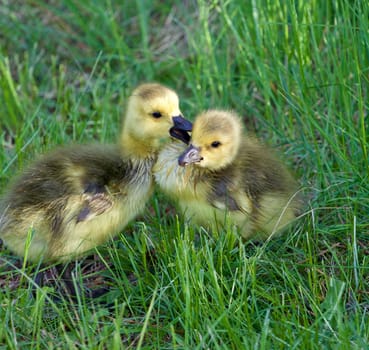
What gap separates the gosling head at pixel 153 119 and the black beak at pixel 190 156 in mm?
136

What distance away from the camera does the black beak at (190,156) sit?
2.75 metres

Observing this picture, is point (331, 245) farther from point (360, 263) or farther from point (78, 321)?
point (78, 321)

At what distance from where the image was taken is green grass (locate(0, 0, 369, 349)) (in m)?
2.44

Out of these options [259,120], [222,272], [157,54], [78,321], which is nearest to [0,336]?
[78,321]

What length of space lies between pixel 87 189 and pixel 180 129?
40 cm

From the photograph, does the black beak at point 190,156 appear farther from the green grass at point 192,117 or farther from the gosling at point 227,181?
the green grass at point 192,117

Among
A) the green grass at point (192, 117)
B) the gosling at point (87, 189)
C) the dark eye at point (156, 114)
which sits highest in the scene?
the dark eye at point (156, 114)

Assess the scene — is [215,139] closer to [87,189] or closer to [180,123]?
[180,123]

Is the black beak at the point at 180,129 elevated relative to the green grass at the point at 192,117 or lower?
elevated

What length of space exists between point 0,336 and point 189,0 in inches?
103

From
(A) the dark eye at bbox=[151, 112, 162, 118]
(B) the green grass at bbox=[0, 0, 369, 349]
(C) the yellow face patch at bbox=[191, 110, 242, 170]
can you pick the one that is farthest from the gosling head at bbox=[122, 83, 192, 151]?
(B) the green grass at bbox=[0, 0, 369, 349]

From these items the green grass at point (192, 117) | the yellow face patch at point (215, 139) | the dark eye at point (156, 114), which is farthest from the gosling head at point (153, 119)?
the green grass at point (192, 117)

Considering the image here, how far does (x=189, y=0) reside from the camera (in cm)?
452

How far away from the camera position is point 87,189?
2771 millimetres
